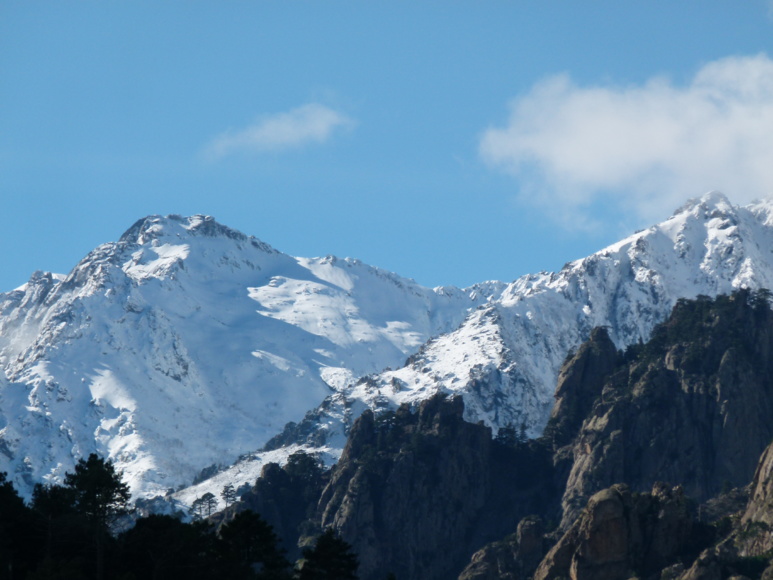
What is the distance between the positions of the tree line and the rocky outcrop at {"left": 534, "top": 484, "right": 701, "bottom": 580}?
51.2m

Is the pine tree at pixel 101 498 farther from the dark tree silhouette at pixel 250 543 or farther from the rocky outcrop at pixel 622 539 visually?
the rocky outcrop at pixel 622 539

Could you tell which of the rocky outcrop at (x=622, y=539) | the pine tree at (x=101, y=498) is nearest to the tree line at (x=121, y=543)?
the pine tree at (x=101, y=498)

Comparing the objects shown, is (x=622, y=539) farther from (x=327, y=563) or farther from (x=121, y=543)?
(x=121, y=543)

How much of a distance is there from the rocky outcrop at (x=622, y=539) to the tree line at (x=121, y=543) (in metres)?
51.2

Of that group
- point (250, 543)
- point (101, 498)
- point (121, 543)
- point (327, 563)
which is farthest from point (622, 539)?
point (101, 498)

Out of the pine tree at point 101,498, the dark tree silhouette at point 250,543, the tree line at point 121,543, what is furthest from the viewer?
the dark tree silhouette at point 250,543

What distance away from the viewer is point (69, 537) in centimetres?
12756

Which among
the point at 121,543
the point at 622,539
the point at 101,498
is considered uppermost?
the point at 101,498

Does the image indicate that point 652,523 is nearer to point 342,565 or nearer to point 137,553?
point 342,565

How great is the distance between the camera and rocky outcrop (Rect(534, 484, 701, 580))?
597 feet

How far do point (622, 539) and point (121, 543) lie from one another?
68624 mm

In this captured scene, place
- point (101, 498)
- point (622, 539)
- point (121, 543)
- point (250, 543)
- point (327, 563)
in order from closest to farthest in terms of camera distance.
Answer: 1. point (101, 498)
2. point (121, 543)
3. point (250, 543)
4. point (327, 563)
5. point (622, 539)

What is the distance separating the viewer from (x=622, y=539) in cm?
18238

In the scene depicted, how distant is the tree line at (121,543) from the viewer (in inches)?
4973
